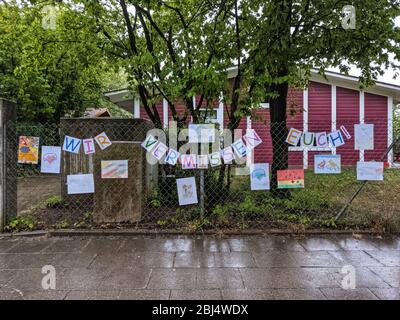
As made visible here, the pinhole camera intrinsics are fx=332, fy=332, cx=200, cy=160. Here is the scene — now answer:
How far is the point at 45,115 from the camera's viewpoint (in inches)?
493

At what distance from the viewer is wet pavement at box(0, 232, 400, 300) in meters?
3.17

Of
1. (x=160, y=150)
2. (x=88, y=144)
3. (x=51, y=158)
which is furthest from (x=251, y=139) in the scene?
(x=51, y=158)

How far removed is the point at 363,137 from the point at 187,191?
111 inches

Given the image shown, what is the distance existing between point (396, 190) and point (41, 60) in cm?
891

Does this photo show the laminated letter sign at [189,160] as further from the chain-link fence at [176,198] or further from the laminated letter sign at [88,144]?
the laminated letter sign at [88,144]

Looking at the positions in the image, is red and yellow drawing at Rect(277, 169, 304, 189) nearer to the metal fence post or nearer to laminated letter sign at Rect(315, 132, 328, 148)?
laminated letter sign at Rect(315, 132, 328, 148)

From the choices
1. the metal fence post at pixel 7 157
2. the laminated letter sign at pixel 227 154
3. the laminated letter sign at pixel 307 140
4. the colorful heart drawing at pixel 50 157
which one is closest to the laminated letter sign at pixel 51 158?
the colorful heart drawing at pixel 50 157

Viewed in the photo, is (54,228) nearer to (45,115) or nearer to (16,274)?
(16,274)

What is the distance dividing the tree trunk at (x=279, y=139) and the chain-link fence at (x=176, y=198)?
2 centimetres

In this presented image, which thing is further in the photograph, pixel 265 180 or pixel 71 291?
pixel 265 180

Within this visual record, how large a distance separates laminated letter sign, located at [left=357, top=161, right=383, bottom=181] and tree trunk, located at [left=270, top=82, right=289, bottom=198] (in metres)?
1.39

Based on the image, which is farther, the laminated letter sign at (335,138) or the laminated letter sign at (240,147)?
the laminated letter sign at (240,147)

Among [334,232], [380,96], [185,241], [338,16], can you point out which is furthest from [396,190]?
[380,96]

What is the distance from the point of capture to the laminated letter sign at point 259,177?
16.8ft
